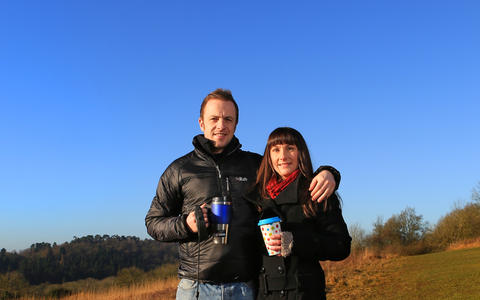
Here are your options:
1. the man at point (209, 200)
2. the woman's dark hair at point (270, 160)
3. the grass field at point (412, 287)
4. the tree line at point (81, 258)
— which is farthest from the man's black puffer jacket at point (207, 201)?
the tree line at point (81, 258)

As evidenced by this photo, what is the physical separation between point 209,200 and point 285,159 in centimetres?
73

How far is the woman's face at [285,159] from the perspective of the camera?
304 cm

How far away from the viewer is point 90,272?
1734 inches

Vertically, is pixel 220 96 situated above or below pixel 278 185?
above

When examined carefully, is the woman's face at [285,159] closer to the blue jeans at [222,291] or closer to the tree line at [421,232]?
the blue jeans at [222,291]

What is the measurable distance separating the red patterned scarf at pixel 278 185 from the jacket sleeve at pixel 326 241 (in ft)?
1.21

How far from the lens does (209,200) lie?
306 cm

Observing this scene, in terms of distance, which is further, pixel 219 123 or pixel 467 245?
pixel 467 245

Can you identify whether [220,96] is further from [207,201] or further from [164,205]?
[164,205]

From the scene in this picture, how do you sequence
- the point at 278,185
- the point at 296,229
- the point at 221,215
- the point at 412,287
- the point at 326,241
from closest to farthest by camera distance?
1. the point at 221,215
2. the point at 326,241
3. the point at 296,229
4. the point at 278,185
5. the point at 412,287

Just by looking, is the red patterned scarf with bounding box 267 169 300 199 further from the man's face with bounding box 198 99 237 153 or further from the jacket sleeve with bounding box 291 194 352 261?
the man's face with bounding box 198 99 237 153

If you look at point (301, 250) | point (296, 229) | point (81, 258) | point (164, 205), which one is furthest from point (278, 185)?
point (81, 258)

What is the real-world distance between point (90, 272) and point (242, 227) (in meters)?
47.2

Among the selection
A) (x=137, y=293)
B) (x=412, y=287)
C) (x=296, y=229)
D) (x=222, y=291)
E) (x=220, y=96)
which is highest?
(x=220, y=96)
